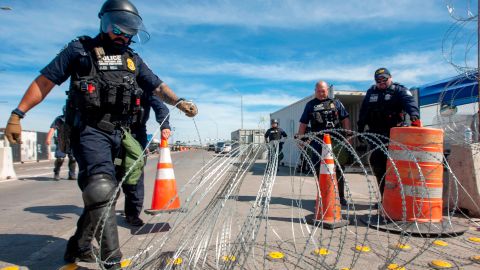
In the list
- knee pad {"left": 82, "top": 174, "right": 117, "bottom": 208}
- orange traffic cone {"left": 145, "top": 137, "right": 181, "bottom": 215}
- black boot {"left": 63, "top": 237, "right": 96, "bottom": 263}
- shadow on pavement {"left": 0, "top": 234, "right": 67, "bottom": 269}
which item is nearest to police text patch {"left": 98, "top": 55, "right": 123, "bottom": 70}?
knee pad {"left": 82, "top": 174, "right": 117, "bottom": 208}

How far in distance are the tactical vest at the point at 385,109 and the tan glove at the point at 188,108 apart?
9.96 ft

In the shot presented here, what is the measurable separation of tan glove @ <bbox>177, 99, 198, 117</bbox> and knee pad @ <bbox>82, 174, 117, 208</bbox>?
896mm

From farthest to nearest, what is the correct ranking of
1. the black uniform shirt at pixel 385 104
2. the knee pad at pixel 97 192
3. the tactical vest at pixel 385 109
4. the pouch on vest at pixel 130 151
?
the tactical vest at pixel 385 109
the black uniform shirt at pixel 385 104
the pouch on vest at pixel 130 151
the knee pad at pixel 97 192

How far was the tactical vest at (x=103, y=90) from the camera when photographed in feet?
8.62

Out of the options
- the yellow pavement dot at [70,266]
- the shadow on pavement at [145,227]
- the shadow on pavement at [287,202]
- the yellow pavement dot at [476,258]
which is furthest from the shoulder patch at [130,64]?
the shadow on pavement at [287,202]

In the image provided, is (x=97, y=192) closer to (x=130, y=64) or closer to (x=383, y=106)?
(x=130, y=64)

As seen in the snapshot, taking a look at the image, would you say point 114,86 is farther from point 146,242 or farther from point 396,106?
point 396,106

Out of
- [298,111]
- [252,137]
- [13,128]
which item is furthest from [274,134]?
[13,128]

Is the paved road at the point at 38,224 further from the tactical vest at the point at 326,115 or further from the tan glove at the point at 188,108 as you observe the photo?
the tactical vest at the point at 326,115

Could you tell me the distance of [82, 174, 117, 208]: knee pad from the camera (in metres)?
2.40

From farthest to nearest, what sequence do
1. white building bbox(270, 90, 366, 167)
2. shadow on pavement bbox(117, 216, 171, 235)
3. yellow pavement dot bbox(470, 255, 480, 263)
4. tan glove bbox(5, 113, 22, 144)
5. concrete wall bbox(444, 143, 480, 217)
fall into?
white building bbox(270, 90, 366, 167), concrete wall bbox(444, 143, 480, 217), shadow on pavement bbox(117, 216, 171, 235), yellow pavement dot bbox(470, 255, 480, 263), tan glove bbox(5, 113, 22, 144)

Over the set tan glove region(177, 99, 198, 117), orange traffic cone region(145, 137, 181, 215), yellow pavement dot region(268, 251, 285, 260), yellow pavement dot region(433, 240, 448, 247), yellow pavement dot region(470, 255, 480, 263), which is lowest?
yellow pavement dot region(433, 240, 448, 247)

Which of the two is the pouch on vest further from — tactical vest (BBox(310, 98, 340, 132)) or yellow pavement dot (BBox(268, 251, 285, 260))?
tactical vest (BBox(310, 98, 340, 132))

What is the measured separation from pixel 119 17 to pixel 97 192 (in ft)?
4.42
